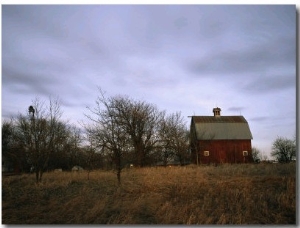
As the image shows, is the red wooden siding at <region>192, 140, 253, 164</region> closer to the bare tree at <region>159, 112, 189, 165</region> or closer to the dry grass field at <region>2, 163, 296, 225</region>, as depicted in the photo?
the bare tree at <region>159, 112, 189, 165</region>

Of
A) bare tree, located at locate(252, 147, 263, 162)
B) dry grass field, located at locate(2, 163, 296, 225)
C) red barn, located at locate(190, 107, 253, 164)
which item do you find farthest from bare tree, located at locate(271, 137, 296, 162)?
red barn, located at locate(190, 107, 253, 164)

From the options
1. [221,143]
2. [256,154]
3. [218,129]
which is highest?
[218,129]

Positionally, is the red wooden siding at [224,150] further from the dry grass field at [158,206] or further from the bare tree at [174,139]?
the dry grass field at [158,206]

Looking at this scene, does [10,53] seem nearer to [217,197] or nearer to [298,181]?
[217,197]

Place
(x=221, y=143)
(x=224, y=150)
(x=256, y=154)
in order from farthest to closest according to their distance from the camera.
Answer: (x=224, y=150) → (x=221, y=143) → (x=256, y=154)

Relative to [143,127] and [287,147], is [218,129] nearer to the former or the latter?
[143,127]

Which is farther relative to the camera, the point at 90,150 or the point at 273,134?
the point at 90,150

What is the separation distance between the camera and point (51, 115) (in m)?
7.44

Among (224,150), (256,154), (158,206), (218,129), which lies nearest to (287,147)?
(158,206)

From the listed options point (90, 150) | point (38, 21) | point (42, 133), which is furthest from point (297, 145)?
point (42, 133)

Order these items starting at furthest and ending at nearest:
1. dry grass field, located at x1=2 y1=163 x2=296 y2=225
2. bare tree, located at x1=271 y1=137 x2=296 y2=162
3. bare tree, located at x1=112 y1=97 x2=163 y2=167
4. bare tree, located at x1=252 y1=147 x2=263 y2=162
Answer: bare tree, located at x1=112 y1=97 x2=163 y2=167 → bare tree, located at x1=252 y1=147 x2=263 y2=162 → bare tree, located at x1=271 y1=137 x2=296 y2=162 → dry grass field, located at x1=2 y1=163 x2=296 y2=225

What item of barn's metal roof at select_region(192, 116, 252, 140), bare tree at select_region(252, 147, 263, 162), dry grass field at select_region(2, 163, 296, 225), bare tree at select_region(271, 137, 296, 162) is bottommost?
dry grass field at select_region(2, 163, 296, 225)

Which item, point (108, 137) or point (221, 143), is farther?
point (221, 143)

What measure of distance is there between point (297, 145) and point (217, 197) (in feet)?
5.80
